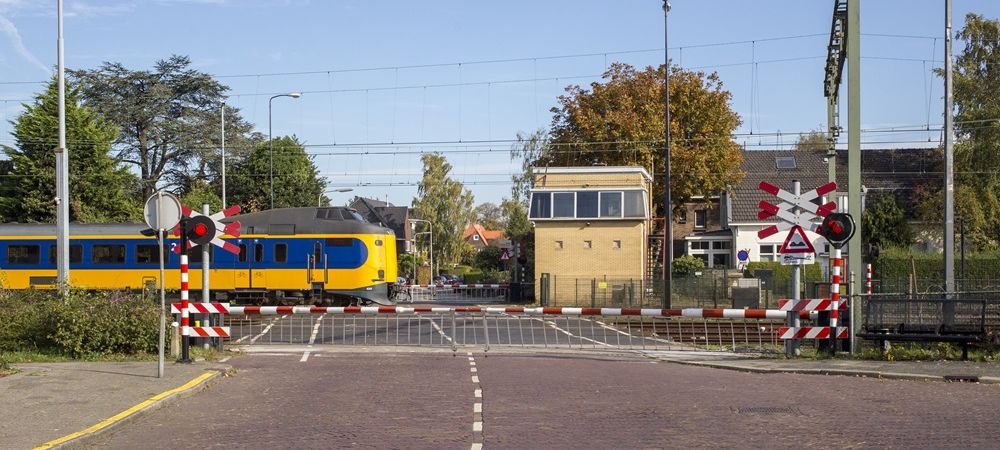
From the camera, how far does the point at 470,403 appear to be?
40.2 ft

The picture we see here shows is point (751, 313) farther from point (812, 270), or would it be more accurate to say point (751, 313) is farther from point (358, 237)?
point (812, 270)

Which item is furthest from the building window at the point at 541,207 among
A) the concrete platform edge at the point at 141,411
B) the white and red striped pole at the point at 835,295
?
the concrete platform edge at the point at 141,411

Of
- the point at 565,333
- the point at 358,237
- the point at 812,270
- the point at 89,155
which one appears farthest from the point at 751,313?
the point at 89,155

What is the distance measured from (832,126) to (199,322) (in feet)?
54.9

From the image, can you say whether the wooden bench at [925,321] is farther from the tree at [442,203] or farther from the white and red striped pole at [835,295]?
the tree at [442,203]

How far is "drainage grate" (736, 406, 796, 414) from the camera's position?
11.5 m

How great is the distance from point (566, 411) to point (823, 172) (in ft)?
210

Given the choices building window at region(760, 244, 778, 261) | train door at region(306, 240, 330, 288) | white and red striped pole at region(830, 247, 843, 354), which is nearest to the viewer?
white and red striped pole at region(830, 247, 843, 354)

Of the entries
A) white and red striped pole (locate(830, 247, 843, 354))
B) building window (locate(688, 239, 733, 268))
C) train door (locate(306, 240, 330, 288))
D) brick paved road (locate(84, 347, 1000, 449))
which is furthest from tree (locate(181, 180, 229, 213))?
brick paved road (locate(84, 347, 1000, 449))

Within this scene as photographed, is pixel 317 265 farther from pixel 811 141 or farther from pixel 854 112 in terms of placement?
pixel 811 141

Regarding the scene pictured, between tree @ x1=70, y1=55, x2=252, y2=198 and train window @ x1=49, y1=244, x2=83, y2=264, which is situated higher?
tree @ x1=70, y1=55, x2=252, y2=198

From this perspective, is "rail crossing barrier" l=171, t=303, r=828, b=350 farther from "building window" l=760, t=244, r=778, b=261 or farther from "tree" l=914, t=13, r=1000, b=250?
"building window" l=760, t=244, r=778, b=261

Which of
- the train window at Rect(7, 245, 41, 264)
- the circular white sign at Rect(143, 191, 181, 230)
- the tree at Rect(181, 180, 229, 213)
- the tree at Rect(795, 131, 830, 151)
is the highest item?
the tree at Rect(795, 131, 830, 151)

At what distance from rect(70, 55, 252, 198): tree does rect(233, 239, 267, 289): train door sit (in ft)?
86.1
